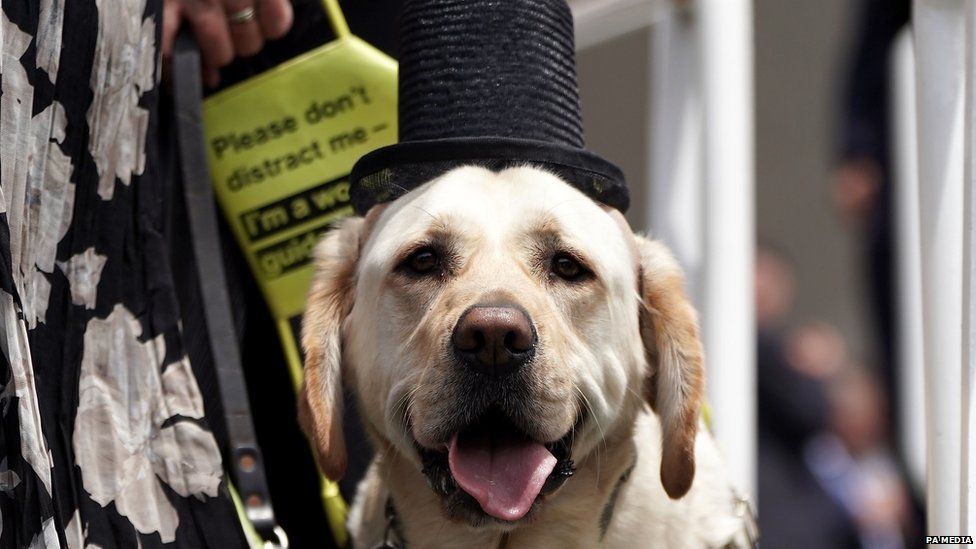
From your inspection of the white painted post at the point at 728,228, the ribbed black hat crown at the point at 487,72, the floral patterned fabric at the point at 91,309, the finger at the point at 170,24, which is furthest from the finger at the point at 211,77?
the white painted post at the point at 728,228

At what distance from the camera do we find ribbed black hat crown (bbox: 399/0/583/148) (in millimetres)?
2482

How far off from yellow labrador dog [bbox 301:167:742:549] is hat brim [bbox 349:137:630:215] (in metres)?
0.03

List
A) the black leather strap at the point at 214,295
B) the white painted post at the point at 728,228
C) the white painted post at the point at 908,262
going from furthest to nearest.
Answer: the white painted post at the point at 908,262 < the white painted post at the point at 728,228 < the black leather strap at the point at 214,295

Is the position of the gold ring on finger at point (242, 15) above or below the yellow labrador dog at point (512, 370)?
above

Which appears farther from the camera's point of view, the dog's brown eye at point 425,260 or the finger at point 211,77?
the finger at point 211,77

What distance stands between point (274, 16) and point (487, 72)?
745 millimetres

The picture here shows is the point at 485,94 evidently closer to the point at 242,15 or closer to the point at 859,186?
the point at 242,15

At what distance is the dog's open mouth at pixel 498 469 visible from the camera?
88.4 inches

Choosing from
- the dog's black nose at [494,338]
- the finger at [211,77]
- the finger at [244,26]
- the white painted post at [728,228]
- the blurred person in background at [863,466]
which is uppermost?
the finger at [244,26]

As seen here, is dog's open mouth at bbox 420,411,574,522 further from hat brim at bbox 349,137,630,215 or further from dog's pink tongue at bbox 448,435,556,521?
hat brim at bbox 349,137,630,215

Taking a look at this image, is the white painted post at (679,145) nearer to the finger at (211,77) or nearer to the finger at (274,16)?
the finger at (274,16)

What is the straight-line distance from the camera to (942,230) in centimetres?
237

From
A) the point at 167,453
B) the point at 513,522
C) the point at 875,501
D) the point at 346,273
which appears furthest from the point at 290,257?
the point at 875,501

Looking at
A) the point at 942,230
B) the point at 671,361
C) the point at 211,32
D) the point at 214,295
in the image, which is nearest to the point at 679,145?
the point at 671,361
